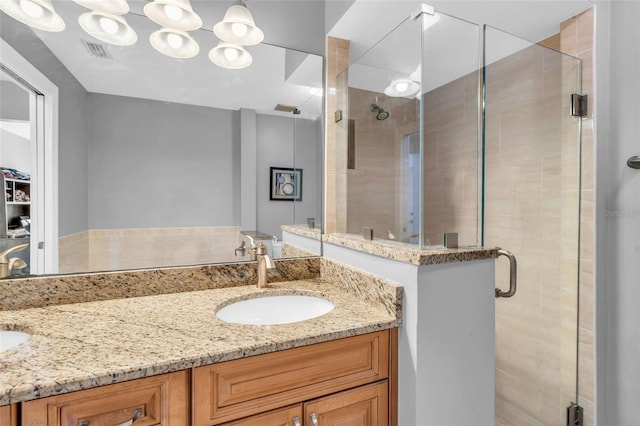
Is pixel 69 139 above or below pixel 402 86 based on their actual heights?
below

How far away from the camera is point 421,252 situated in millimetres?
1072

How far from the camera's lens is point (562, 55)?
157 cm

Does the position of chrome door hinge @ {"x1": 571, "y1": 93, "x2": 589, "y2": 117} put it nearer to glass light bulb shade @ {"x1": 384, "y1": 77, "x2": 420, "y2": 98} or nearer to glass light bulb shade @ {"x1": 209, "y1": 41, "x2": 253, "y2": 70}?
glass light bulb shade @ {"x1": 384, "y1": 77, "x2": 420, "y2": 98}

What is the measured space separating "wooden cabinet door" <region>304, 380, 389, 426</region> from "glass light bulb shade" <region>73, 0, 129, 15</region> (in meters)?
1.54

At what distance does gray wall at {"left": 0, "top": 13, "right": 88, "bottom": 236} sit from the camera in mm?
1173

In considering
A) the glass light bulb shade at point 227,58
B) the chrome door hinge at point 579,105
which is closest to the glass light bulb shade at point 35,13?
the glass light bulb shade at point 227,58

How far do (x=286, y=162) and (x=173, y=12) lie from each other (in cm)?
76

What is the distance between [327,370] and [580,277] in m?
1.38

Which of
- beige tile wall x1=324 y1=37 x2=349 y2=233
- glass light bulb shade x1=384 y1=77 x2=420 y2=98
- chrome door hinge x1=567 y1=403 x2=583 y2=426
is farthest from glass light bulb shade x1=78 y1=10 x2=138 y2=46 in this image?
chrome door hinge x1=567 y1=403 x2=583 y2=426

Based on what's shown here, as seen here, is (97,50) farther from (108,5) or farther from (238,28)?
(238,28)

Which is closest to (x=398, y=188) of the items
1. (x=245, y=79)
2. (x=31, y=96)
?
(x=245, y=79)

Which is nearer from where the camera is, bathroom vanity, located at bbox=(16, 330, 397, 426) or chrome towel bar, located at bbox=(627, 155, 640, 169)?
bathroom vanity, located at bbox=(16, 330, 397, 426)

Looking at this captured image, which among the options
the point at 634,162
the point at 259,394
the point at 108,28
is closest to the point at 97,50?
the point at 108,28

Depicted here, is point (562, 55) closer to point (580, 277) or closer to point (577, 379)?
point (580, 277)
